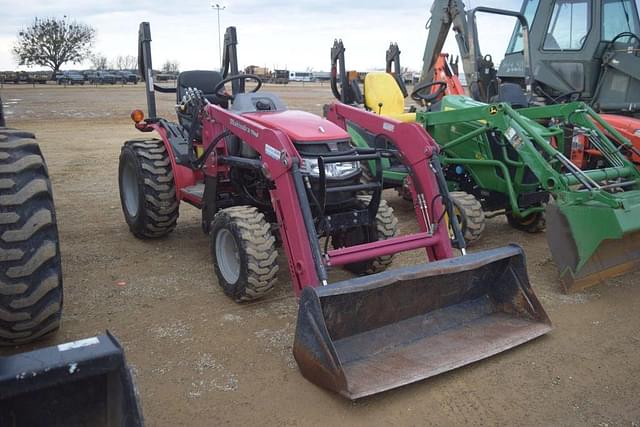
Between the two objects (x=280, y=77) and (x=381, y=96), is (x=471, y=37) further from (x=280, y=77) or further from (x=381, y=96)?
(x=280, y=77)

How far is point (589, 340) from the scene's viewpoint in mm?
3852

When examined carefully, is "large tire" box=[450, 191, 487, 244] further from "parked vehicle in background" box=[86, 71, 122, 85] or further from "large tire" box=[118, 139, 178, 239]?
"parked vehicle in background" box=[86, 71, 122, 85]

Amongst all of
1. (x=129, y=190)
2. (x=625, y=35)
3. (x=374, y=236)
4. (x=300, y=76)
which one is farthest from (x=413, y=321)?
(x=300, y=76)

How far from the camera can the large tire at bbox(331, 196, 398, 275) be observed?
4.61m

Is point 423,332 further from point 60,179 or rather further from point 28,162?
point 60,179

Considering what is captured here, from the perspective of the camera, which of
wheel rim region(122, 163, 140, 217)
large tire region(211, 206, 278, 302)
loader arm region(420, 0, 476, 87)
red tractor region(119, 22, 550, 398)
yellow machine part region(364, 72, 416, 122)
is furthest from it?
loader arm region(420, 0, 476, 87)

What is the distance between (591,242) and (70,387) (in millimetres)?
3699

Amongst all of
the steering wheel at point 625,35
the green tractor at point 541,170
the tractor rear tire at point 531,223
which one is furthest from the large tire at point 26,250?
the steering wheel at point 625,35

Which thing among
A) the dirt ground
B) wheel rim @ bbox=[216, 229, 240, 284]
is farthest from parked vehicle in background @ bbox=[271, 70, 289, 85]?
wheel rim @ bbox=[216, 229, 240, 284]

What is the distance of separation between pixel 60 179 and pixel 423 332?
7.31 metres

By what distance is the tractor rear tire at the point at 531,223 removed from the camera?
633 cm

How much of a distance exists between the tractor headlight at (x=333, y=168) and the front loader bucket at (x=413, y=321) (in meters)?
1.02

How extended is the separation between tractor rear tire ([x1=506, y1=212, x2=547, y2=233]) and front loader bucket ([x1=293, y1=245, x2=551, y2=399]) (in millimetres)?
2615

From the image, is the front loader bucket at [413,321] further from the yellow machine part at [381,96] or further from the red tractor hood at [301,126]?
the yellow machine part at [381,96]
